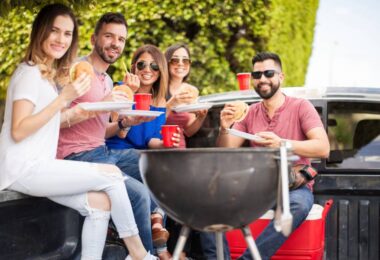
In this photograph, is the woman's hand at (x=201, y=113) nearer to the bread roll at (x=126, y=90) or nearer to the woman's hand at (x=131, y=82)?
the woman's hand at (x=131, y=82)

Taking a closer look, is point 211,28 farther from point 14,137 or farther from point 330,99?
point 14,137

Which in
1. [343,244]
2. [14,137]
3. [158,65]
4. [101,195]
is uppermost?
[158,65]

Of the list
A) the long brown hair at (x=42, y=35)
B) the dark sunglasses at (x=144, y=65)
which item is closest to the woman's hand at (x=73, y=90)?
the long brown hair at (x=42, y=35)

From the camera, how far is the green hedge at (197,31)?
775cm

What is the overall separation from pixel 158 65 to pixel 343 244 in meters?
1.81

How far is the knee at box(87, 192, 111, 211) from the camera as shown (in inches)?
126

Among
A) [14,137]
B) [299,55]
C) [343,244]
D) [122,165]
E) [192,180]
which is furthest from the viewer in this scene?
[299,55]

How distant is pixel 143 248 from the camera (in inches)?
134

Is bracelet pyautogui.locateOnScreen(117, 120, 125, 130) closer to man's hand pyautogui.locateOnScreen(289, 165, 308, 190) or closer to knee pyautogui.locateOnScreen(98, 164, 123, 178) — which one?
knee pyautogui.locateOnScreen(98, 164, 123, 178)

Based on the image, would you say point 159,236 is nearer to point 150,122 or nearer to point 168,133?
point 168,133

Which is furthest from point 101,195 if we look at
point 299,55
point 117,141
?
point 299,55

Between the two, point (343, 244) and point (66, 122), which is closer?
point (66, 122)

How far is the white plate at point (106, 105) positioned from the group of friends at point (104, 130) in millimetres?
94

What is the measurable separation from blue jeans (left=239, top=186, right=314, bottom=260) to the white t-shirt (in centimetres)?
133
